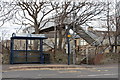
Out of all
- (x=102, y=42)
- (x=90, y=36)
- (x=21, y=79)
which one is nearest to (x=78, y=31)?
(x=90, y=36)

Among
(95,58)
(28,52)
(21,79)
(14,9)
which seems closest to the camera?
(21,79)

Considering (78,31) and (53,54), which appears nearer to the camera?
(53,54)

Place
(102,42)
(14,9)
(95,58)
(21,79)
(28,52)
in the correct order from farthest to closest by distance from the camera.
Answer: (102,42) < (14,9) < (95,58) < (28,52) < (21,79)

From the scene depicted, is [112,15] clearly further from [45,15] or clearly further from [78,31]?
[45,15]

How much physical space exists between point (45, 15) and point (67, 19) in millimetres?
2905

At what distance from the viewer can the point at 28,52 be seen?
70.1 feet

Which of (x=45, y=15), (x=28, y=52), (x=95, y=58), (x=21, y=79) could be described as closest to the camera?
(x=21, y=79)

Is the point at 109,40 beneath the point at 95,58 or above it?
above

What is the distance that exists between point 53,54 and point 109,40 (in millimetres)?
9564

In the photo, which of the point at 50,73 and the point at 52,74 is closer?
the point at 52,74

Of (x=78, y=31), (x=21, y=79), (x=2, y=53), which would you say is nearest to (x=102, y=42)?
(x=78, y=31)

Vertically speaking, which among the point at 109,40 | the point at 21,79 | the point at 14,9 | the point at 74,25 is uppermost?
the point at 14,9

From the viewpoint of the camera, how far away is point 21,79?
36.8 feet

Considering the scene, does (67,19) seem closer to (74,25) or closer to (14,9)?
(74,25)
